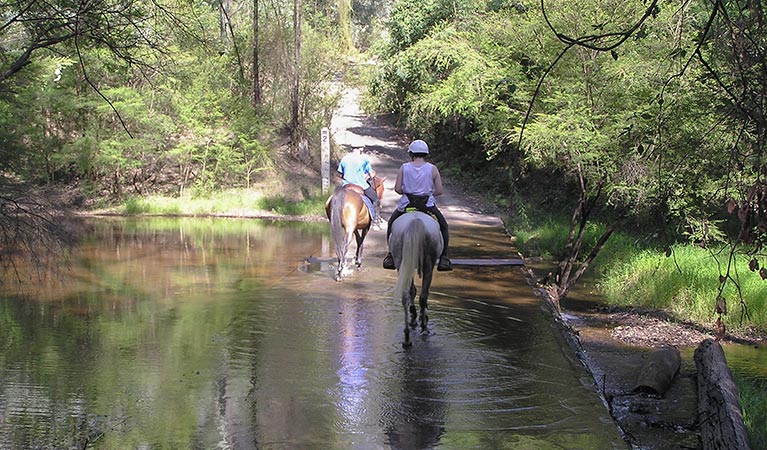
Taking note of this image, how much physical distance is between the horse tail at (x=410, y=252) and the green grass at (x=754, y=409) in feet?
12.2

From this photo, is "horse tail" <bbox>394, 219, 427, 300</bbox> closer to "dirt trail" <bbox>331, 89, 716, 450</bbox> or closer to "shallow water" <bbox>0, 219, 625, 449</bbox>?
"shallow water" <bbox>0, 219, 625, 449</bbox>

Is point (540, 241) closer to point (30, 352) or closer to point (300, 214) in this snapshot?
point (300, 214)

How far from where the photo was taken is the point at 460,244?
18.5m

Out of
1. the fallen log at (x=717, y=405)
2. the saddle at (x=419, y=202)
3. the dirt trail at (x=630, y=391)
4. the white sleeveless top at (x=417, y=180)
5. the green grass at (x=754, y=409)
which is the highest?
the white sleeveless top at (x=417, y=180)

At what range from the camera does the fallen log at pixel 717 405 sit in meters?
6.46

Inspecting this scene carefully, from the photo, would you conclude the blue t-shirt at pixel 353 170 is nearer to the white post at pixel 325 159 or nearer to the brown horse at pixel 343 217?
the brown horse at pixel 343 217

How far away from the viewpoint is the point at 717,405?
23.9 feet

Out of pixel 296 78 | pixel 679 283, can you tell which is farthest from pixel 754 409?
pixel 296 78

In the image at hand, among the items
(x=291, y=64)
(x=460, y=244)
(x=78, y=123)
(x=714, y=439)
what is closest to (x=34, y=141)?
(x=78, y=123)

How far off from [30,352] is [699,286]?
1046cm

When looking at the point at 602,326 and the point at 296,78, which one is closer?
the point at 602,326

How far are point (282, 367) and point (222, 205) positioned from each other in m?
18.3

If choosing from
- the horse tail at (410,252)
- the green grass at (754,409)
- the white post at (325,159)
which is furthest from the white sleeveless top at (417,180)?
the white post at (325,159)

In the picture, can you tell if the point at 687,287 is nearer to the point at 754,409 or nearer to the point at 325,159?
the point at 754,409
